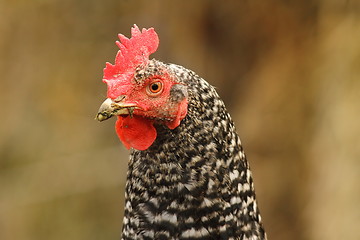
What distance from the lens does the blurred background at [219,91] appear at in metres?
5.32

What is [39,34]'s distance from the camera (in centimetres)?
698

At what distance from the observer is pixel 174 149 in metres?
2.67

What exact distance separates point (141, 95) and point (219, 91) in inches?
124

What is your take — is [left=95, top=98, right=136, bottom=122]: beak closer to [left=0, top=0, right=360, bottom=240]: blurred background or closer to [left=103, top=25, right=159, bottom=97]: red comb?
[left=103, top=25, right=159, bottom=97]: red comb

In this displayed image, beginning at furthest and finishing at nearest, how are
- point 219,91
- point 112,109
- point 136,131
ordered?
point 219,91 < point 136,131 < point 112,109

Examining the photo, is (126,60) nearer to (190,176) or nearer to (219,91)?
(190,176)

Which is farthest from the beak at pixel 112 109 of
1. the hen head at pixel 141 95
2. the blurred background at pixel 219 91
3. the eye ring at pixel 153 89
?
the blurred background at pixel 219 91

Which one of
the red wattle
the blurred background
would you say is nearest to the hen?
the red wattle

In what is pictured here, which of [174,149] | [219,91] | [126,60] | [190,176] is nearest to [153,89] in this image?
[126,60]

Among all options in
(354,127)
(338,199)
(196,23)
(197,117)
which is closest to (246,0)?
→ (196,23)

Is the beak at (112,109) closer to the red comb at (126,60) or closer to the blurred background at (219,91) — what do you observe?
the red comb at (126,60)

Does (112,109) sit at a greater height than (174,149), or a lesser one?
greater

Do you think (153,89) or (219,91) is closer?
(153,89)

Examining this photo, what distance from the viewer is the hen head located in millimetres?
2582
